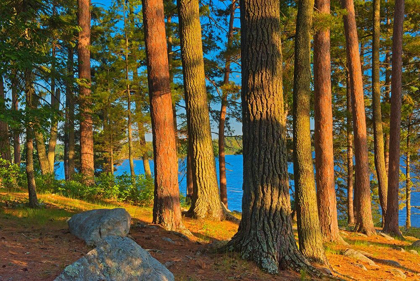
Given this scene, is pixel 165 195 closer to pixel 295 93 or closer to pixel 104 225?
pixel 104 225

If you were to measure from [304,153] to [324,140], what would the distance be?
2933 millimetres

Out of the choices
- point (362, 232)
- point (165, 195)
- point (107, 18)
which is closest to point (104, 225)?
point (165, 195)

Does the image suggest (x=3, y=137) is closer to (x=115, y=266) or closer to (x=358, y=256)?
(x=115, y=266)

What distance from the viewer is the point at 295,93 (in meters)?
6.07

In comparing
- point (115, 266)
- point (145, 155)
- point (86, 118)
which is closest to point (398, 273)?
point (115, 266)

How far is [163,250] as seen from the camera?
17.6ft

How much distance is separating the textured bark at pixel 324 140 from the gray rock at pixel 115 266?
589 cm

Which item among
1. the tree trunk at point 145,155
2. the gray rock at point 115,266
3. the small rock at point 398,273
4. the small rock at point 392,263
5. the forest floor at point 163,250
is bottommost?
the small rock at point 392,263

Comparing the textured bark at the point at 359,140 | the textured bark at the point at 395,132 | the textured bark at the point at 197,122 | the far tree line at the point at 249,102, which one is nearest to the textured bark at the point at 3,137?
the far tree line at the point at 249,102

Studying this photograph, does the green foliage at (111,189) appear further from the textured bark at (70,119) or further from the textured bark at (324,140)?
the textured bark at (324,140)

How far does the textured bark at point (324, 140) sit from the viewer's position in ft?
26.8

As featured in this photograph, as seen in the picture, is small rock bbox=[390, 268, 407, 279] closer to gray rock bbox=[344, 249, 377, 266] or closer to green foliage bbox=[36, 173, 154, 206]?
gray rock bbox=[344, 249, 377, 266]

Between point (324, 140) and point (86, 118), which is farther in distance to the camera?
point (86, 118)

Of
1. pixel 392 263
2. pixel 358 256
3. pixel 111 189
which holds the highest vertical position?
pixel 111 189
